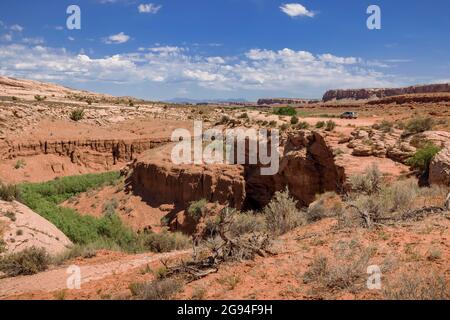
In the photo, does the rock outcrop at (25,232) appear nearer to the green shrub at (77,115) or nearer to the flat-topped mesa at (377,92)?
the green shrub at (77,115)

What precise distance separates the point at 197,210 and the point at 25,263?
863 cm

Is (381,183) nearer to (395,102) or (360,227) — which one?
(360,227)

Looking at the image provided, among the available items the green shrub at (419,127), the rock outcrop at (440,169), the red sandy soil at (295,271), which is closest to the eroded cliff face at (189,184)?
the green shrub at (419,127)

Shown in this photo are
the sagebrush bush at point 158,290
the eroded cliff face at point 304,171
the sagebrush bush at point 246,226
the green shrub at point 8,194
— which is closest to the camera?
the sagebrush bush at point 158,290

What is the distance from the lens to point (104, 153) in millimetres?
31688

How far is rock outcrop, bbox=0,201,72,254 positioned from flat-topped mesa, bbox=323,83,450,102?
272ft

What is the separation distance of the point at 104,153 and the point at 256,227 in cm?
2490

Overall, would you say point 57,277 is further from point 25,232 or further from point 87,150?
point 87,150

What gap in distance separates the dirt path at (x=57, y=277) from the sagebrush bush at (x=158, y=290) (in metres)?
1.85

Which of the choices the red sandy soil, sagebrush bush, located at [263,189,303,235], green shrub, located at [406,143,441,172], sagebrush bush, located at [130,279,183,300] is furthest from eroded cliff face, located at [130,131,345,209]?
sagebrush bush, located at [130,279,183,300]

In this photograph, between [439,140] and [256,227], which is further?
[439,140]

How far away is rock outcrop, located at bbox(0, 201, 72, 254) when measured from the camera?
10648mm

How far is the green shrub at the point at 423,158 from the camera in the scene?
11.3 metres
